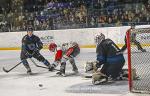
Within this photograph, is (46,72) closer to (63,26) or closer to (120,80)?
(120,80)

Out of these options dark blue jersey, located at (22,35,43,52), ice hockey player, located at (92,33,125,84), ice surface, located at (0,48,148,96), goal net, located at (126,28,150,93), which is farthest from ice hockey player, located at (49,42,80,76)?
goal net, located at (126,28,150,93)

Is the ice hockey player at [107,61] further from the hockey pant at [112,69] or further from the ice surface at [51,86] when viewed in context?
the ice surface at [51,86]

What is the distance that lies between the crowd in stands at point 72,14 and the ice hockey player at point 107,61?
10185mm

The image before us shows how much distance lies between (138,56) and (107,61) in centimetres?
99

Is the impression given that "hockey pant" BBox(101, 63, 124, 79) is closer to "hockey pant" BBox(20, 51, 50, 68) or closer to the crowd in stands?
"hockey pant" BBox(20, 51, 50, 68)

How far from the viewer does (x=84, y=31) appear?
21766mm

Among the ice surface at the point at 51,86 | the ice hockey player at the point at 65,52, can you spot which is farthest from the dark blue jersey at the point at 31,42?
the ice hockey player at the point at 65,52

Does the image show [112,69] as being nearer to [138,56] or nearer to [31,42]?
[138,56]

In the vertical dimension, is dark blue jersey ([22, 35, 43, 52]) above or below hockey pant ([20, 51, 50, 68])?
above

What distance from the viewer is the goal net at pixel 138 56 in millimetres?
9016

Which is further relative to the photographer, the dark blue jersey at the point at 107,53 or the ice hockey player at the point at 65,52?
the ice hockey player at the point at 65,52

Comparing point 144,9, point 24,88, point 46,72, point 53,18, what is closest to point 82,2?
point 53,18

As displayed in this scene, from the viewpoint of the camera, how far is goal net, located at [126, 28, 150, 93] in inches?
355

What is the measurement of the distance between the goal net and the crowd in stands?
1051 centimetres
